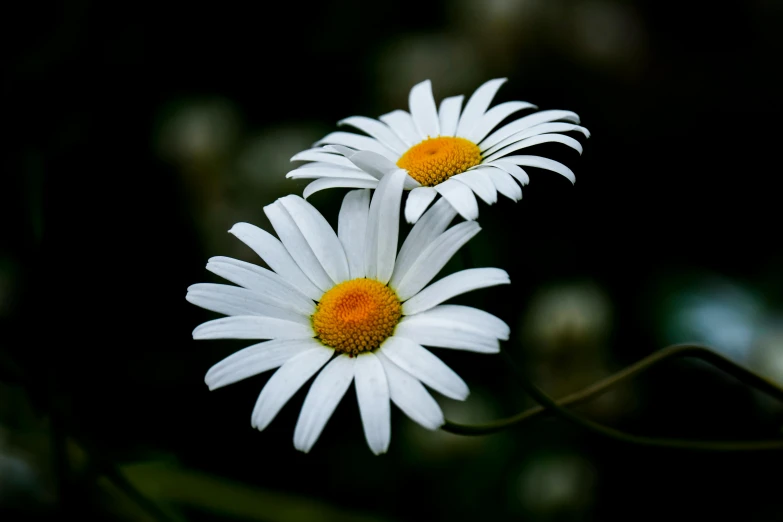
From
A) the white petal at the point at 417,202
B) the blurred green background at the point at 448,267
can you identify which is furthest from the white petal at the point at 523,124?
the blurred green background at the point at 448,267

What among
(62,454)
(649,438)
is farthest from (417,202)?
(62,454)

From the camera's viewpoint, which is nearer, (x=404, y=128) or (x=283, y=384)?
(x=283, y=384)

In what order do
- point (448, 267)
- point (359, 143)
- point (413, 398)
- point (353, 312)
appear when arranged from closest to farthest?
point (413, 398)
point (353, 312)
point (359, 143)
point (448, 267)

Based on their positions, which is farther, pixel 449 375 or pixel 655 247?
pixel 655 247

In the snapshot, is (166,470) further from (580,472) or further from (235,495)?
(580,472)

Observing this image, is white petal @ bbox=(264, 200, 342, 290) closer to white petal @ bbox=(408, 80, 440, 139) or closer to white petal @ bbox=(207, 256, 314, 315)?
white petal @ bbox=(207, 256, 314, 315)

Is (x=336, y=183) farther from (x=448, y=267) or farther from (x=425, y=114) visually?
(x=448, y=267)

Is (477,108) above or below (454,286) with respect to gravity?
above

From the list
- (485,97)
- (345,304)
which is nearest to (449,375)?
(345,304)
